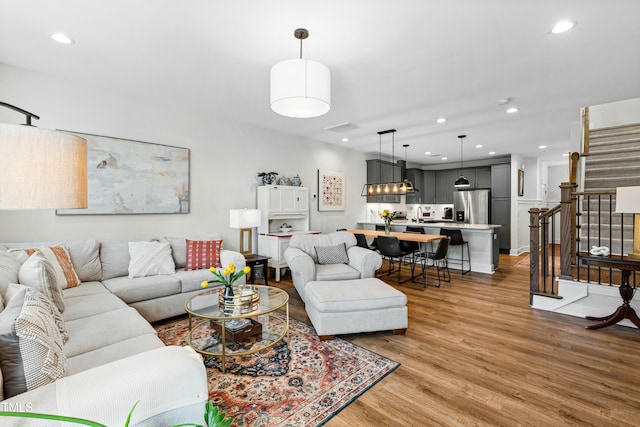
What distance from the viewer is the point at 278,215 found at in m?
5.31

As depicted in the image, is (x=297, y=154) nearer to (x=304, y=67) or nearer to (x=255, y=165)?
(x=255, y=165)

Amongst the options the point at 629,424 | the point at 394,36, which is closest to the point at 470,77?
the point at 394,36

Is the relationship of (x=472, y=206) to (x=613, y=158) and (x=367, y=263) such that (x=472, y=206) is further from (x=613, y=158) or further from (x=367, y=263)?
(x=367, y=263)

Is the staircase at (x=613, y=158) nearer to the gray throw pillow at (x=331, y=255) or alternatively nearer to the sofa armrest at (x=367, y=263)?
the sofa armrest at (x=367, y=263)

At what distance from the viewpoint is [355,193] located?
289 inches

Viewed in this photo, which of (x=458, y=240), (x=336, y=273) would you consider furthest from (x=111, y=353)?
(x=458, y=240)

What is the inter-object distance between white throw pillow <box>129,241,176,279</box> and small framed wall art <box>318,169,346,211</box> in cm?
342

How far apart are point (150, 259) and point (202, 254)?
0.58m

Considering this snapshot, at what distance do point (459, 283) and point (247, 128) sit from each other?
4.38 m

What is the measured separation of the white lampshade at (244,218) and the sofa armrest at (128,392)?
117 inches

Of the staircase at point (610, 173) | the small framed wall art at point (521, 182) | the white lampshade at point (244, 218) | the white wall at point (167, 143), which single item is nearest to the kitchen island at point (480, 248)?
the staircase at point (610, 173)

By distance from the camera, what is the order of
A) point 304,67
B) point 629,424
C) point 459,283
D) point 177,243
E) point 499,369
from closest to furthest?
point 629,424 < point 304,67 < point 499,369 < point 177,243 < point 459,283

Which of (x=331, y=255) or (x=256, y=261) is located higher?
(x=331, y=255)

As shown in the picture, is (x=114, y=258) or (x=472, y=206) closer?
(x=114, y=258)
